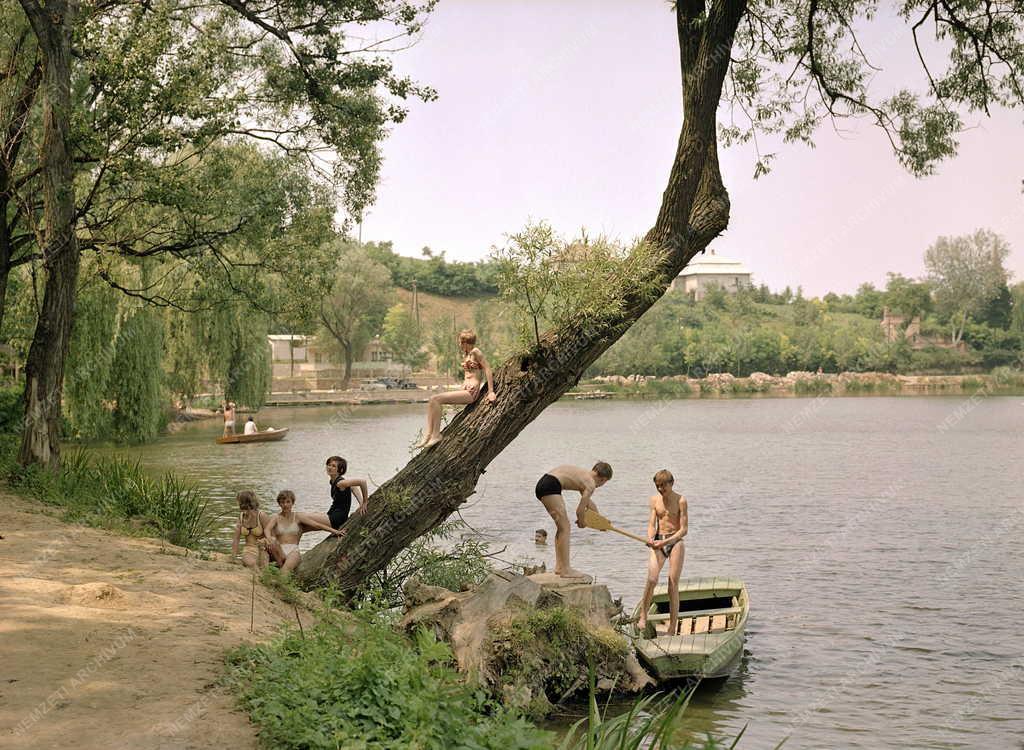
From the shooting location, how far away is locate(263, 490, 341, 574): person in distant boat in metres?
11.1

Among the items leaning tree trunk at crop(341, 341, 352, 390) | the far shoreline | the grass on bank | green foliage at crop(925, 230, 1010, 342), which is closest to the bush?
the far shoreline

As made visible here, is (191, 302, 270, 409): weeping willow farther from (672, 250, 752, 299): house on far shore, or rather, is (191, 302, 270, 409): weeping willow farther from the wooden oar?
(672, 250, 752, 299): house on far shore

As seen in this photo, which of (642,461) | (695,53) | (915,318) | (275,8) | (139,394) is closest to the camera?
(695,53)

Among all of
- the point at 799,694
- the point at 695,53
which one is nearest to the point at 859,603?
the point at 799,694

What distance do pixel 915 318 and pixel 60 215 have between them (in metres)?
107

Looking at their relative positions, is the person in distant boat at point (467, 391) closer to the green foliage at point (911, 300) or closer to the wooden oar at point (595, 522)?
the wooden oar at point (595, 522)

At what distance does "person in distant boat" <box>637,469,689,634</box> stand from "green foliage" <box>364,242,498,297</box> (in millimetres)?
125371

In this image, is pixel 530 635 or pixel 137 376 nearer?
pixel 530 635

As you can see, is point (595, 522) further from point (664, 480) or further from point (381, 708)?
point (381, 708)

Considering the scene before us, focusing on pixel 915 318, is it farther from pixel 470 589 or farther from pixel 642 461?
pixel 470 589

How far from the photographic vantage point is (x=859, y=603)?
1461 cm

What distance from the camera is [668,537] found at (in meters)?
11.4

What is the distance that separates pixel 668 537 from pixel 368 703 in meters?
6.36

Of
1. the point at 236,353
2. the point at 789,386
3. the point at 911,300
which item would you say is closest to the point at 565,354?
the point at 236,353
